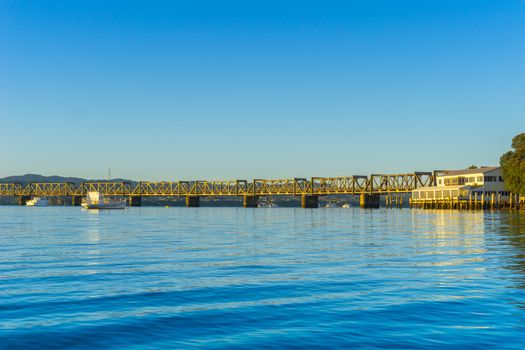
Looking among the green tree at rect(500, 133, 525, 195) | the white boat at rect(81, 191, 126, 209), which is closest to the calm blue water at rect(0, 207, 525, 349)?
the green tree at rect(500, 133, 525, 195)

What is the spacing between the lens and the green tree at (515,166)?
128637 mm

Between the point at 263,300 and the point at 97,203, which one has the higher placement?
the point at 97,203

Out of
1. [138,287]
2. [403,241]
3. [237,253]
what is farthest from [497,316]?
[403,241]

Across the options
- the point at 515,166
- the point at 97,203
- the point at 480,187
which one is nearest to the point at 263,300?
the point at 515,166

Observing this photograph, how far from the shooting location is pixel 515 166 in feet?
426

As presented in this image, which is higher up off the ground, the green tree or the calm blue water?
the green tree

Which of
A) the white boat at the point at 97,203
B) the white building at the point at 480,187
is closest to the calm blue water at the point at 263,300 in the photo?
the white building at the point at 480,187

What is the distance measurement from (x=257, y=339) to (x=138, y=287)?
28.6 feet

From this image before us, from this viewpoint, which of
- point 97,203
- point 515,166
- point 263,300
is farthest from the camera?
point 97,203

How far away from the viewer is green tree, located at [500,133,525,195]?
129m

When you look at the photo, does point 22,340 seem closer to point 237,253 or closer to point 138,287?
point 138,287

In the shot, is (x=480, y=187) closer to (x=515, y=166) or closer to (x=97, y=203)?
(x=515, y=166)

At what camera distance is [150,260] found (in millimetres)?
Result: 30953

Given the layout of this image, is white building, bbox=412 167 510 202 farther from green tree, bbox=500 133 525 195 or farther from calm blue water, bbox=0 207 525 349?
Result: calm blue water, bbox=0 207 525 349
